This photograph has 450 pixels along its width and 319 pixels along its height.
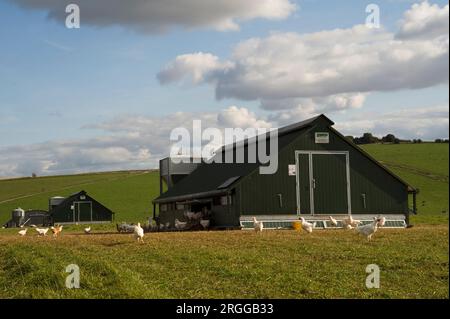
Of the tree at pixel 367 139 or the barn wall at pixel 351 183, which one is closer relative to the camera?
the barn wall at pixel 351 183

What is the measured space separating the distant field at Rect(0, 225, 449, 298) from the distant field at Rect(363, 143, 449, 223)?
1538 inches

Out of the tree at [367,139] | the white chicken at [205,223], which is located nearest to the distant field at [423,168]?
→ the tree at [367,139]

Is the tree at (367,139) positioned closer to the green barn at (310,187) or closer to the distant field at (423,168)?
the distant field at (423,168)

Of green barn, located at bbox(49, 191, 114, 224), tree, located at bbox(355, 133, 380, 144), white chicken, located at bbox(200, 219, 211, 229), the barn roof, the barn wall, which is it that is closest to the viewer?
the barn wall

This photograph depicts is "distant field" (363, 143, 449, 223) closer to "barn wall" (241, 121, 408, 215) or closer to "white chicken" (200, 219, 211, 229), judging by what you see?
"barn wall" (241, 121, 408, 215)

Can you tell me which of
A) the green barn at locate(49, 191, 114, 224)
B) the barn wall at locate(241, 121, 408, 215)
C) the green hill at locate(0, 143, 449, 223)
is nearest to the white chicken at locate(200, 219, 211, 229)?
the barn wall at locate(241, 121, 408, 215)

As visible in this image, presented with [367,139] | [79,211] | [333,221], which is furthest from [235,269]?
[367,139]

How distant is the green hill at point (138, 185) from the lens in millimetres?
65750

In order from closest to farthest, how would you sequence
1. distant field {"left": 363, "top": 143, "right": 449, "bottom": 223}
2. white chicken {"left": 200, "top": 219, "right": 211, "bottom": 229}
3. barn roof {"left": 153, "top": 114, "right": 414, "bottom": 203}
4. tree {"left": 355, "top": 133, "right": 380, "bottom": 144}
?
1. barn roof {"left": 153, "top": 114, "right": 414, "bottom": 203}
2. white chicken {"left": 200, "top": 219, "right": 211, "bottom": 229}
3. distant field {"left": 363, "top": 143, "right": 449, "bottom": 223}
4. tree {"left": 355, "top": 133, "right": 380, "bottom": 144}

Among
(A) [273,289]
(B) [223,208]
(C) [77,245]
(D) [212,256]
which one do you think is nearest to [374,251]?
(D) [212,256]

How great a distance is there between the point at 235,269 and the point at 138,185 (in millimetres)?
80824

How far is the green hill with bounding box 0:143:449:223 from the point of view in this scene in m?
65.8

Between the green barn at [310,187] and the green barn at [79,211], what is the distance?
4010 centimetres

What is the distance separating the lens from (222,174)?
1428 inches
